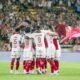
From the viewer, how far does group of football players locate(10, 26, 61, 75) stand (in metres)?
21.0

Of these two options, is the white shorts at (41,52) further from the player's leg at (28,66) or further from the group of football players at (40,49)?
the player's leg at (28,66)

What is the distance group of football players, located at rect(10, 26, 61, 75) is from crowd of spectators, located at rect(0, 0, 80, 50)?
39.4 ft

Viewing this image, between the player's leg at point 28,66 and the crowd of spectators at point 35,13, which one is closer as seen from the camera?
the player's leg at point 28,66

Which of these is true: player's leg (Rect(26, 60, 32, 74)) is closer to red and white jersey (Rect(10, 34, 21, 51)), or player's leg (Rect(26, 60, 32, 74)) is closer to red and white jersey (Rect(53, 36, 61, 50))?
red and white jersey (Rect(10, 34, 21, 51))

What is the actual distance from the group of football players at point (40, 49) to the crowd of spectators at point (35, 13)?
39.4 feet

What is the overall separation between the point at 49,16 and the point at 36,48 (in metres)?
15.6

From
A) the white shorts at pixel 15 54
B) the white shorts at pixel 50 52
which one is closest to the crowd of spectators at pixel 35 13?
the white shorts at pixel 15 54

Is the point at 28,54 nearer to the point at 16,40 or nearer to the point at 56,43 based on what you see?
the point at 16,40

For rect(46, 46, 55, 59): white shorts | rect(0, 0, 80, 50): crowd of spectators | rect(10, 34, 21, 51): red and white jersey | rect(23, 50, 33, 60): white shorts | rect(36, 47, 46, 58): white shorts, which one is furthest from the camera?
rect(0, 0, 80, 50): crowd of spectators

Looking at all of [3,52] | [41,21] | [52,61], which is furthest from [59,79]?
[41,21]

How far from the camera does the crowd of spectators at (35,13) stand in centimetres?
3526

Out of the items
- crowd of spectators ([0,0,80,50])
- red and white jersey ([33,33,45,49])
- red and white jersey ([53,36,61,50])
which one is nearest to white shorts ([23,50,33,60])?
red and white jersey ([33,33,45,49])

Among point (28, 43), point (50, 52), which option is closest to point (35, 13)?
point (28, 43)

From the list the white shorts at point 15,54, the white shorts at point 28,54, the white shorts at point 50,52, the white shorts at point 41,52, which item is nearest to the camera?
the white shorts at point 50,52
